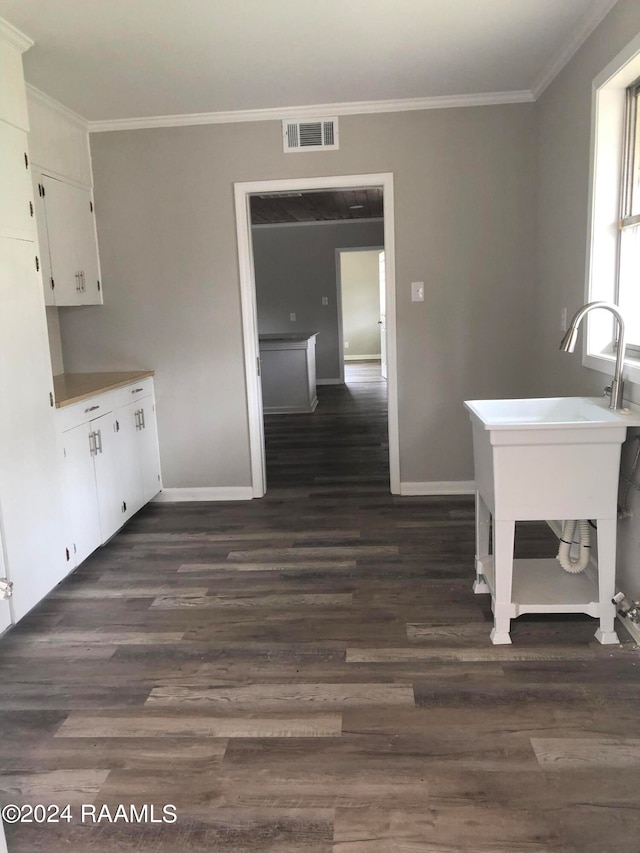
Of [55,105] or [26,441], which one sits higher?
[55,105]

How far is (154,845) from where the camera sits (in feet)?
5.37

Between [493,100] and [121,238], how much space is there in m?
2.46

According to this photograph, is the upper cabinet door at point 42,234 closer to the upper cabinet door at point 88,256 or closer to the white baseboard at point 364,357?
the upper cabinet door at point 88,256

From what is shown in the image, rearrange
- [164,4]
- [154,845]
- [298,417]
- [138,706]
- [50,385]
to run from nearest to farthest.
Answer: [154,845]
[138,706]
[164,4]
[50,385]
[298,417]

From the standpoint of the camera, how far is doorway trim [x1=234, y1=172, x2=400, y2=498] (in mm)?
4090

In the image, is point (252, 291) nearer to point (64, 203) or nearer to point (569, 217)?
point (64, 203)

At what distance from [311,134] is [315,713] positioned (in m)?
3.32

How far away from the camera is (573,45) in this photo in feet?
10.1

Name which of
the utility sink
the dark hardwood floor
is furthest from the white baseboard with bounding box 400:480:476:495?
the utility sink

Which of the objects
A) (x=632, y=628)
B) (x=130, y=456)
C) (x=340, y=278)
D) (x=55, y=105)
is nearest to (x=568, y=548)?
(x=632, y=628)

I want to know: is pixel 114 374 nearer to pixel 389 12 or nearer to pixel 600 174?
pixel 389 12

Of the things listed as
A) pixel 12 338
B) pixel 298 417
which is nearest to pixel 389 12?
pixel 12 338

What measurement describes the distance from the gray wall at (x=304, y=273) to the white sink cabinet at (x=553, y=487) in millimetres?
7716

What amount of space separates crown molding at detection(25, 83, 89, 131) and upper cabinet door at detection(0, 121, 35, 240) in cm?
71
